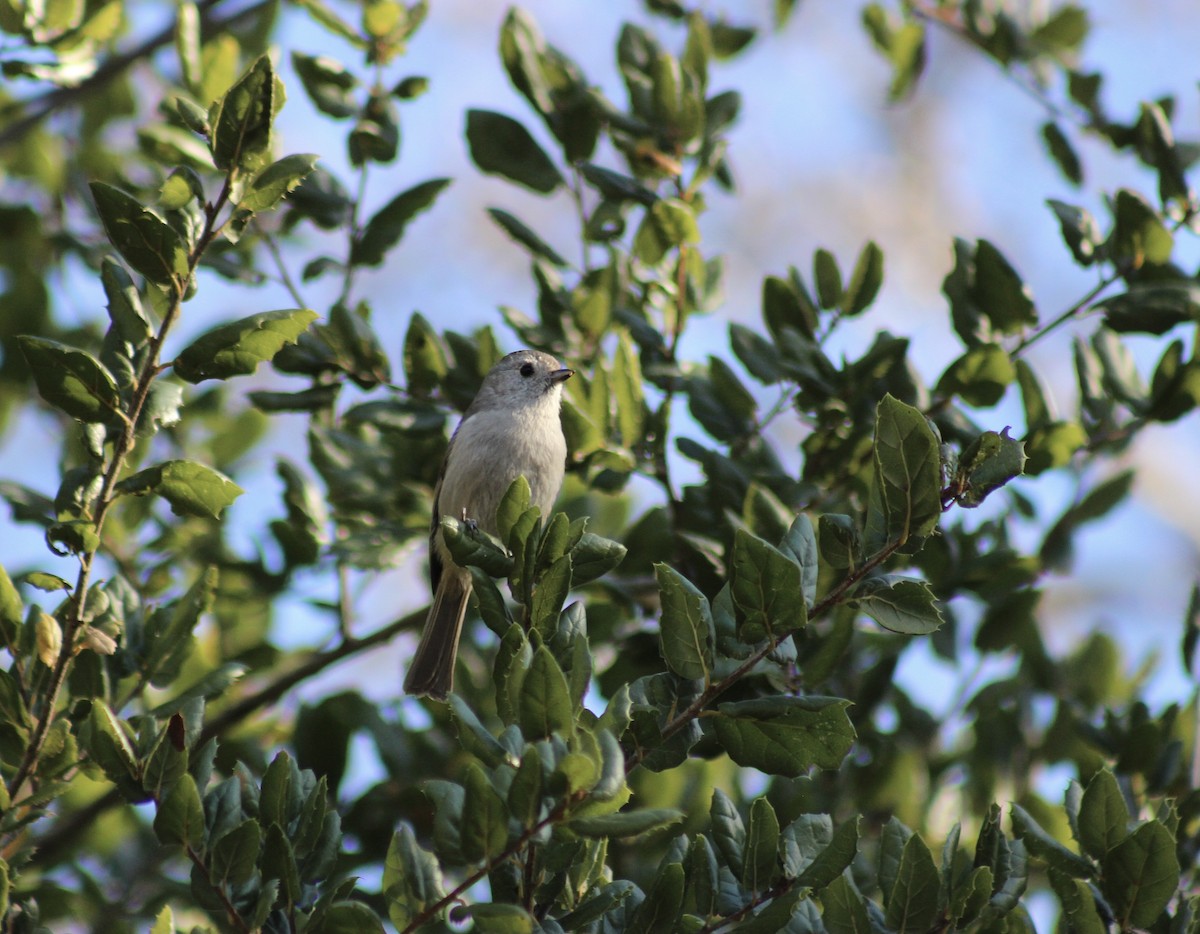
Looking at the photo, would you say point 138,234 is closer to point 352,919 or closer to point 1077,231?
point 352,919

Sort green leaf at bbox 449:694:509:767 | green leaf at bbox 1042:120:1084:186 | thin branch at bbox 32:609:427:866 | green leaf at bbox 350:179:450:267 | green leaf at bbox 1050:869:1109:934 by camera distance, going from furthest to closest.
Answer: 1. green leaf at bbox 1042:120:1084:186
2. green leaf at bbox 350:179:450:267
3. thin branch at bbox 32:609:427:866
4. green leaf at bbox 1050:869:1109:934
5. green leaf at bbox 449:694:509:767

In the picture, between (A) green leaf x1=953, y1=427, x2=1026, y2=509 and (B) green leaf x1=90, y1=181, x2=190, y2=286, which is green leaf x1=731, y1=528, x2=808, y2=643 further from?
(B) green leaf x1=90, y1=181, x2=190, y2=286

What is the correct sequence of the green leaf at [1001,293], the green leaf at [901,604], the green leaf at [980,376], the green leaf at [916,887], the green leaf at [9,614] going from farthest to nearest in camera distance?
the green leaf at [1001,293] < the green leaf at [980,376] < the green leaf at [9,614] < the green leaf at [916,887] < the green leaf at [901,604]

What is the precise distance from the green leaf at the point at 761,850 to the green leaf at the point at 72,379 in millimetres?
1342

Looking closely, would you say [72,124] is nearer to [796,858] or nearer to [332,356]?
[332,356]

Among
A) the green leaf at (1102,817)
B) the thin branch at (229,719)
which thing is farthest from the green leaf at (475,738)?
the thin branch at (229,719)

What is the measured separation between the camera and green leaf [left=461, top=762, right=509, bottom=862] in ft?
6.18

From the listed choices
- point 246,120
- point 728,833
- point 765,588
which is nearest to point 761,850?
point 728,833

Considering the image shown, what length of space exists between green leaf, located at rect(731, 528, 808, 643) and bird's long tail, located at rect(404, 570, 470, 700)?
1.82 m

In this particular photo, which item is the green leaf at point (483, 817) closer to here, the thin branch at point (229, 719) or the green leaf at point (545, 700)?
the green leaf at point (545, 700)

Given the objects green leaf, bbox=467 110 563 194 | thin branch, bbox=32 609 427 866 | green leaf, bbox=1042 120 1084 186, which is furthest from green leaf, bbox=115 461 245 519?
green leaf, bbox=1042 120 1084 186

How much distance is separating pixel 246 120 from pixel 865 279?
186 centimetres

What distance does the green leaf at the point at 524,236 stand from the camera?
3.70m

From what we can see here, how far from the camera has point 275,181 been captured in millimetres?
2273
